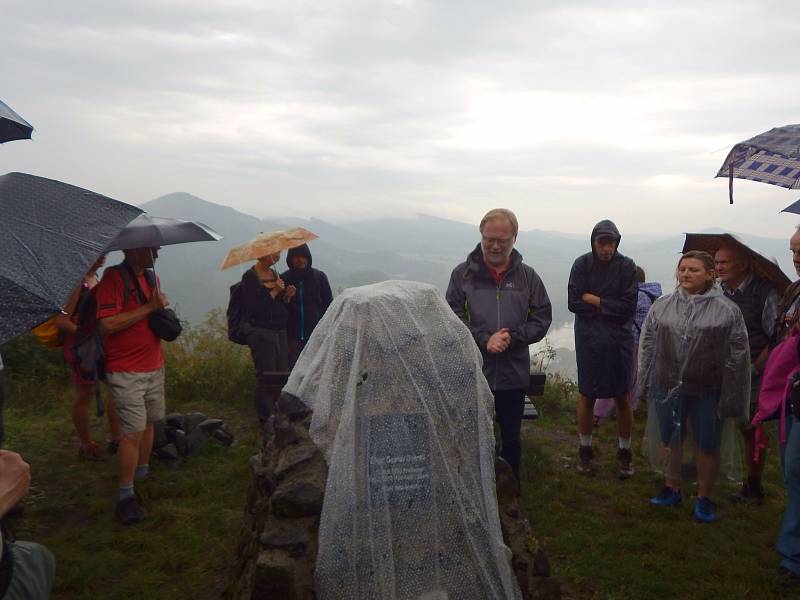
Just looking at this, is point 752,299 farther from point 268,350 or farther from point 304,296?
point 268,350

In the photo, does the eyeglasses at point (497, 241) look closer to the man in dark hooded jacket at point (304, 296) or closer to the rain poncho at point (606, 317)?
the rain poncho at point (606, 317)

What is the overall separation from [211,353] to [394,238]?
175m

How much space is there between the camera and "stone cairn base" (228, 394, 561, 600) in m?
2.80

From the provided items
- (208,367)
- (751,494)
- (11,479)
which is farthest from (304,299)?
(11,479)

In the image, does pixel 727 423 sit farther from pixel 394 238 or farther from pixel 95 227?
pixel 394 238

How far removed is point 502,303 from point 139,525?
117 inches

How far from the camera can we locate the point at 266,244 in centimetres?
545

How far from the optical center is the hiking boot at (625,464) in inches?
210

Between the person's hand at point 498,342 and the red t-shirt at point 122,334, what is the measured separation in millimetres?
2322

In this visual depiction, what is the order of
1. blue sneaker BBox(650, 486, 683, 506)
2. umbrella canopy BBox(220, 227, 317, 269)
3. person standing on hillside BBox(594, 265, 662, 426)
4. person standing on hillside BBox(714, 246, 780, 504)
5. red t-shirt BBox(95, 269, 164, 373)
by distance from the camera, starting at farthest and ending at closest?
person standing on hillside BBox(594, 265, 662, 426), umbrella canopy BBox(220, 227, 317, 269), blue sneaker BBox(650, 486, 683, 506), person standing on hillside BBox(714, 246, 780, 504), red t-shirt BBox(95, 269, 164, 373)

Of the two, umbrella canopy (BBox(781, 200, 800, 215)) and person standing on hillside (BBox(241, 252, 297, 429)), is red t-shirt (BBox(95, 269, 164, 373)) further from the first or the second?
umbrella canopy (BBox(781, 200, 800, 215))

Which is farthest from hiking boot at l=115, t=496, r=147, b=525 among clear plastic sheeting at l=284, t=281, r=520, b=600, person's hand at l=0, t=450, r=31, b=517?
person's hand at l=0, t=450, r=31, b=517

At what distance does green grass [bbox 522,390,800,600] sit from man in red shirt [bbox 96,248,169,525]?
2873 millimetres

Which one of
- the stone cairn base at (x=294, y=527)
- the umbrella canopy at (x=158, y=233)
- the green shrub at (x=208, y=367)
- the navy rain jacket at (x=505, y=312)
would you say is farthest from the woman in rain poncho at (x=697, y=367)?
the green shrub at (x=208, y=367)
